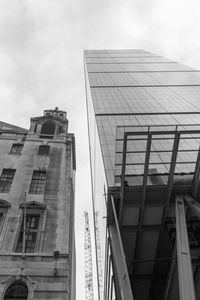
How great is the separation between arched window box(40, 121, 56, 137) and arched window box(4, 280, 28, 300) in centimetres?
2010

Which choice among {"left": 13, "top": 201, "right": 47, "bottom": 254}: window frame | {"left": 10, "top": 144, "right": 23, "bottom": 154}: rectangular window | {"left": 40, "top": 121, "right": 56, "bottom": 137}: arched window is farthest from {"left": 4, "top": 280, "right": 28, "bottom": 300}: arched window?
{"left": 40, "top": 121, "right": 56, "bottom": 137}: arched window

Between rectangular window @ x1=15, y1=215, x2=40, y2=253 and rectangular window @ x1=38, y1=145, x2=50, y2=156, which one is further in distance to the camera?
rectangular window @ x1=38, y1=145, x2=50, y2=156

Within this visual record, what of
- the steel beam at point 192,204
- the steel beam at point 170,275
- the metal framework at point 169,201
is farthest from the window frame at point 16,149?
the steel beam at point 192,204

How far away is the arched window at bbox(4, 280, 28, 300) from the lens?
55.0 ft

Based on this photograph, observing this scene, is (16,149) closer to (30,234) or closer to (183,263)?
(30,234)

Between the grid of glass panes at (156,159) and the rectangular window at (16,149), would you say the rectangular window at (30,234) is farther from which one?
the rectangular window at (16,149)

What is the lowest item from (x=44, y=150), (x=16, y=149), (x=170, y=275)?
(x=170, y=275)

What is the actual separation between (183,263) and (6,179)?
17488 mm

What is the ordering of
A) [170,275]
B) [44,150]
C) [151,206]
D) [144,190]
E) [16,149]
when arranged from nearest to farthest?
[144,190] < [151,206] < [170,275] < [16,149] < [44,150]

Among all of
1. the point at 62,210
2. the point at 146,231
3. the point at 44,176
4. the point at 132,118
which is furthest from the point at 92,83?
the point at 146,231

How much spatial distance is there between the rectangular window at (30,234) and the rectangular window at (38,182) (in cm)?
295

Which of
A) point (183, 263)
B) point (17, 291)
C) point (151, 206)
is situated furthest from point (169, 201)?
point (17, 291)

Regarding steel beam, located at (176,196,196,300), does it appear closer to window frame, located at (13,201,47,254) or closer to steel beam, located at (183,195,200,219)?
steel beam, located at (183,195,200,219)

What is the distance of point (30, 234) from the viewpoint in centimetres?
2111
